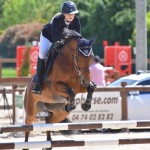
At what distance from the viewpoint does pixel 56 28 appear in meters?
12.2

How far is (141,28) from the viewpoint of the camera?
898 inches

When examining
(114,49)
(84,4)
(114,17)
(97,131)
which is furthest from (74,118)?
(84,4)

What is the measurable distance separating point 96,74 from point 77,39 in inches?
281

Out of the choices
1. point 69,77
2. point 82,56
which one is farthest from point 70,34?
point 69,77

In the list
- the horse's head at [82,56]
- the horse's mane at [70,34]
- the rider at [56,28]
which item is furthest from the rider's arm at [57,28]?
the horse's head at [82,56]

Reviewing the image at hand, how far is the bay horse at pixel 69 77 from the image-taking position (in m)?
11.5

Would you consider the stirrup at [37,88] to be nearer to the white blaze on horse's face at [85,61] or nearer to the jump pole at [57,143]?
the white blaze on horse's face at [85,61]

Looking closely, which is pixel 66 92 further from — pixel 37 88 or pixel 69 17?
pixel 69 17

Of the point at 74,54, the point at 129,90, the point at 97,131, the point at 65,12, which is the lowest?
the point at 97,131

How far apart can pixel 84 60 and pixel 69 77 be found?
489mm

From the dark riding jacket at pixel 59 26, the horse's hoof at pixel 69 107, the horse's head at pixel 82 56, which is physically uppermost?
the dark riding jacket at pixel 59 26

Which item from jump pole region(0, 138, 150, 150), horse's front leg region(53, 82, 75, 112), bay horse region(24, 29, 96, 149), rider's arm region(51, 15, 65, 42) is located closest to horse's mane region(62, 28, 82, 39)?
bay horse region(24, 29, 96, 149)

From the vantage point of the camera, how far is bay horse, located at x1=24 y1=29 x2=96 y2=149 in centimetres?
1154

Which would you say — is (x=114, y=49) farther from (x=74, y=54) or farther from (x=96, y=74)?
(x=74, y=54)
